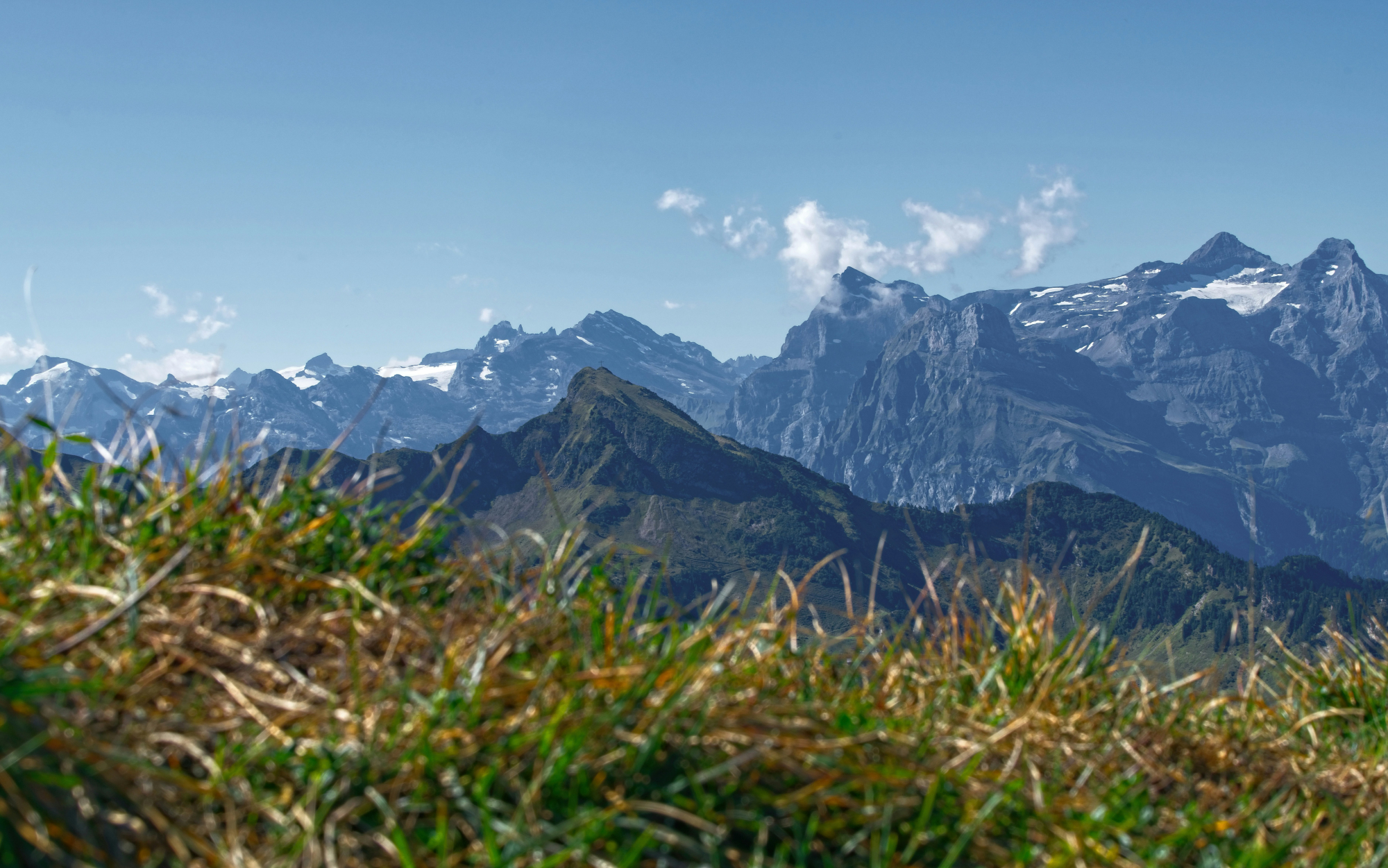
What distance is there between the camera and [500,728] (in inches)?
157

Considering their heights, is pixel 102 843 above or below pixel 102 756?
below

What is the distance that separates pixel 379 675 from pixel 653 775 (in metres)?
1.32

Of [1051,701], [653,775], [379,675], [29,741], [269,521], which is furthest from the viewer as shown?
[1051,701]

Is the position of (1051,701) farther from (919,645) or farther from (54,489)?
(54,489)

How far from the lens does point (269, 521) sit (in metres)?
5.55

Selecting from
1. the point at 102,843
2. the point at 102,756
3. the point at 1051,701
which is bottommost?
the point at 102,843

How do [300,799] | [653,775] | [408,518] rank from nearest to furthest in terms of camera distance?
[300,799]
[653,775]
[408,518]

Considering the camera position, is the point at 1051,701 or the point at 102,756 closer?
the point at 102,756

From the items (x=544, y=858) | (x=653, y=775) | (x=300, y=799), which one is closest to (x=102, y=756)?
(x=300, y=799)

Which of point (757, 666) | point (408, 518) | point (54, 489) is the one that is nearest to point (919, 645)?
point (757, 666)

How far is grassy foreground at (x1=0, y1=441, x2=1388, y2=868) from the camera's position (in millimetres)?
3553

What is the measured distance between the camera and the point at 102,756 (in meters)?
3.50

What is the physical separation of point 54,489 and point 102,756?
3.06m

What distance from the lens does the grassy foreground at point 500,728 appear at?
355cm
